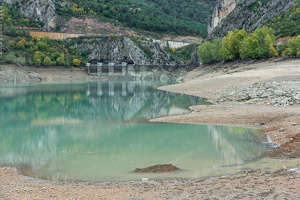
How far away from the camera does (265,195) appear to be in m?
12.7

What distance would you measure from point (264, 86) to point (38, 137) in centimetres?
2711

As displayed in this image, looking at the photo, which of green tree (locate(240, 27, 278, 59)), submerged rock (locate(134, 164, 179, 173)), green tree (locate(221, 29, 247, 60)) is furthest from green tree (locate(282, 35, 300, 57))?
submerged rock (locate(134, 164, 179, 173))

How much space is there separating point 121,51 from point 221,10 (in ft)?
157

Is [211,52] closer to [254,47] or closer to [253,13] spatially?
[253,13]

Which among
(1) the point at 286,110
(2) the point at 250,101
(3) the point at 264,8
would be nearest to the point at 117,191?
(1) the point at 286,110

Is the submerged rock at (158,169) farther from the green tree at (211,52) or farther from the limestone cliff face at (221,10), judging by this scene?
the limestone cliff face at (221,10)

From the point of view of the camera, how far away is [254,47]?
8269cm

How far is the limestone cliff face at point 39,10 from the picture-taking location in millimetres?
173875

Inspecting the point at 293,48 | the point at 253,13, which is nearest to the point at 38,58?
the point at 253,13

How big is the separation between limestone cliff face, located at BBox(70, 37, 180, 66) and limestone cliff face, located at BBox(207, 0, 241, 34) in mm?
26848

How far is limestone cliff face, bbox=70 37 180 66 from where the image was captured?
6324 inches

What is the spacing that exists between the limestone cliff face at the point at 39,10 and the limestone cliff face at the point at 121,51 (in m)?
23.2

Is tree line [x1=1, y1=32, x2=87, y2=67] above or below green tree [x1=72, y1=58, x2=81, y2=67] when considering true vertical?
above

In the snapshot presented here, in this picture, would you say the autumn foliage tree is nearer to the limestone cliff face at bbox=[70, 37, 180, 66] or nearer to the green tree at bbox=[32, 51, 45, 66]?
the green tree at bbox=[32, 51, 45, 66]
